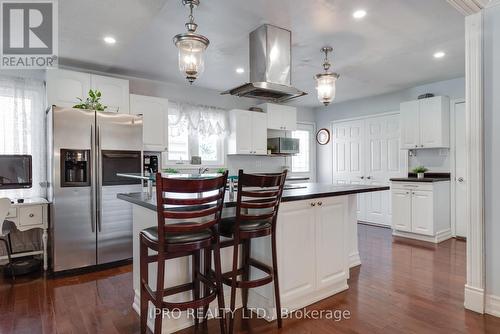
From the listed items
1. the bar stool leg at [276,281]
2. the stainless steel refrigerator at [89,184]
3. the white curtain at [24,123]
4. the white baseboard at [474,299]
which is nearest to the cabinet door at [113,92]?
the stainless steel refrigerator at [89,184]

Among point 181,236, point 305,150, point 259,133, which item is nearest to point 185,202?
point 181,236

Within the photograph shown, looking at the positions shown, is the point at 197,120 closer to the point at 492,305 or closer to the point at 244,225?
the point at 244,225

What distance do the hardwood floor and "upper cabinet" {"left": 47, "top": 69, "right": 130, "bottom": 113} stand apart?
6.77ft

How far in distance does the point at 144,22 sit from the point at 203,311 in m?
2.52

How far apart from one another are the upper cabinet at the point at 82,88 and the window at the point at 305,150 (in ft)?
12.8

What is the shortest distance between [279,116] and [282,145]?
22.7 inches

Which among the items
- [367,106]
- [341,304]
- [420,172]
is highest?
[367,106]

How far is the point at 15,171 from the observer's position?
331 cm

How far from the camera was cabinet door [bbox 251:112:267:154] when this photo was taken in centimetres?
528

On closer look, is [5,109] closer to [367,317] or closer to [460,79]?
[367,317]

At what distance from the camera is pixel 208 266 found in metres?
2.08

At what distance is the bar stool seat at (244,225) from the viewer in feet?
6.61

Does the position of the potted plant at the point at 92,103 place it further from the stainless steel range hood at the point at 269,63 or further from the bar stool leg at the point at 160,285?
the bar stool leg at the point at 160,285

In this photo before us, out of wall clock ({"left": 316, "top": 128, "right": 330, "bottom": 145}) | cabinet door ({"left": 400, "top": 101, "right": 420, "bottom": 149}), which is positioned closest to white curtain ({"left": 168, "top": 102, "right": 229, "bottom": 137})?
wall clock ({"left": 316, "top": 128, "right": 330, "bottom": 145})
